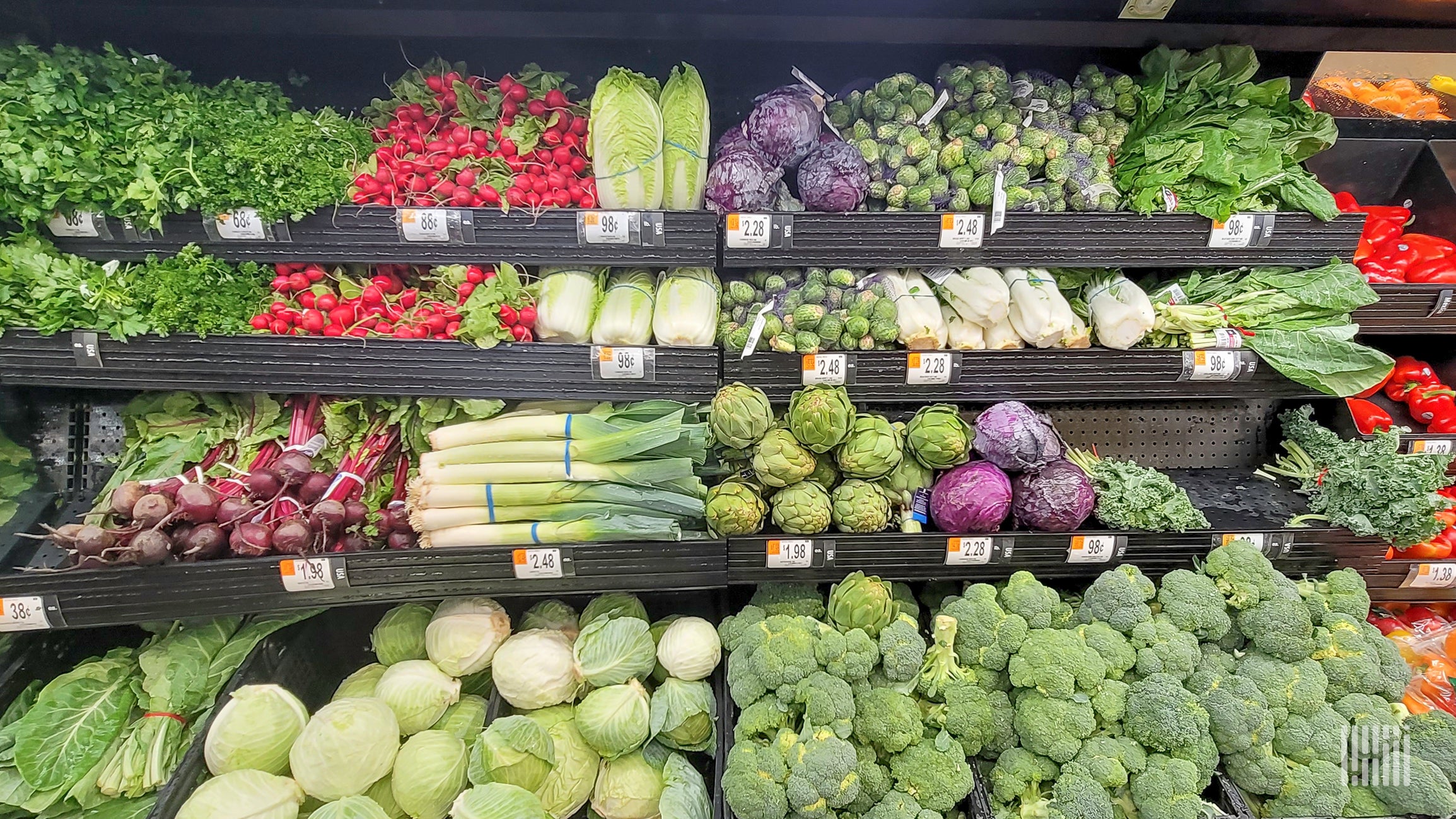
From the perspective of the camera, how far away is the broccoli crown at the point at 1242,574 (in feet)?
5.87

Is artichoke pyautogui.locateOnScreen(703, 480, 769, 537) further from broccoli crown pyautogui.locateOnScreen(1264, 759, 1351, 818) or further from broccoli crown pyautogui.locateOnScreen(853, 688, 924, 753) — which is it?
broccoli crown pyautogui.locateOnScreen(1264, 759, 1351, 818)

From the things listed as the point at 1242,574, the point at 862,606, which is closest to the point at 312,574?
the point at 862,606

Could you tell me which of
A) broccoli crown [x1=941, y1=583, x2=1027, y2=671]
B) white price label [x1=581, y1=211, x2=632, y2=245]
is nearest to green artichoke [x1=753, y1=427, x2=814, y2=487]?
broccoli crown [x1=941, y1=583, x2=1027, y2=671]

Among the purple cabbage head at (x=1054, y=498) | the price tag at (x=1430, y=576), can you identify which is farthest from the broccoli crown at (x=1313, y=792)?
the price tag at (x=1430, y=576)

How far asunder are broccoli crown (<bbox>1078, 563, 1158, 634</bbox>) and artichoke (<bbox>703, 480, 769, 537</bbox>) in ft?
3.13

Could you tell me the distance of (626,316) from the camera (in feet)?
6.26

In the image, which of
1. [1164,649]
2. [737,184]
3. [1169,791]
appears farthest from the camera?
[737,184]

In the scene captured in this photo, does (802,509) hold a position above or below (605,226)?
below

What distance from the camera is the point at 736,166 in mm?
1874

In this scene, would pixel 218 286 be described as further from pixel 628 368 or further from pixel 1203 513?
pixel 1203 513

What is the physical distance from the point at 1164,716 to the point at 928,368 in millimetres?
1043

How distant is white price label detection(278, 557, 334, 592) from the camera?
1787mm

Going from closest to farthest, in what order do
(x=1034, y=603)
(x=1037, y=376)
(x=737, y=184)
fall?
(x=1034, y=603)
(x=737, y=184)
(x=1037, y=376)

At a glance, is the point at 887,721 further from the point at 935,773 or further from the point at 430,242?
the point at 430,242
